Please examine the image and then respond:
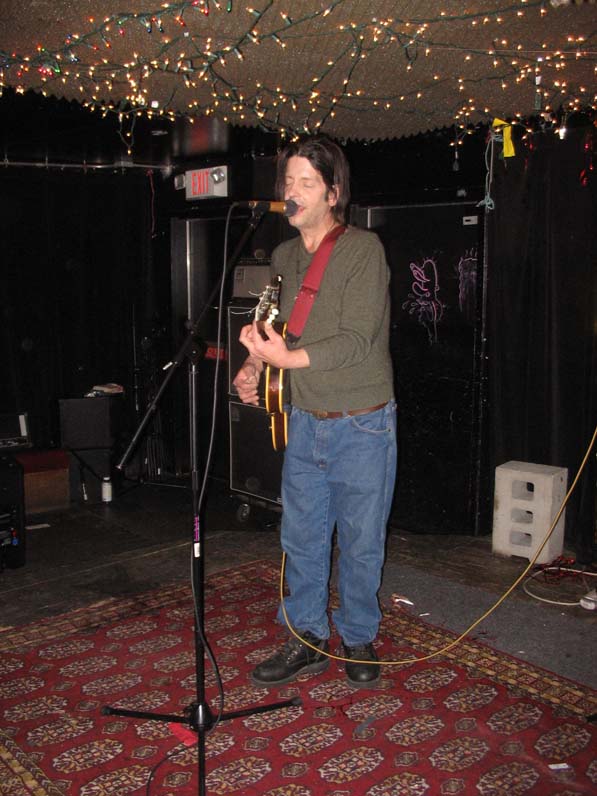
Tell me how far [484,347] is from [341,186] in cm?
194

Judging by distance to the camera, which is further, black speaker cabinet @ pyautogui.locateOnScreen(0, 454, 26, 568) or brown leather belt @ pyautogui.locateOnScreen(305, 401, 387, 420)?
black speaker cabinet @ pyautogui.locateOnScreen(0, 454, 26, 568)

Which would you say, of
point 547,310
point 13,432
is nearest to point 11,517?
point 13,432

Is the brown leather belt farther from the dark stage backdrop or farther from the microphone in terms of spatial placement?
the dark stage backdrop

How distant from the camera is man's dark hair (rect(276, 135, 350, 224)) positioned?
2395 millimetres

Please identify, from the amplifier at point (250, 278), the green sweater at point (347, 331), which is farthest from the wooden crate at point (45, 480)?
the green sweater at point (347, 331)

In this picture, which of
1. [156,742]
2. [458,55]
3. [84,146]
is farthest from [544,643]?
[84,146]

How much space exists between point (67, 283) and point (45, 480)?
1.44 meters

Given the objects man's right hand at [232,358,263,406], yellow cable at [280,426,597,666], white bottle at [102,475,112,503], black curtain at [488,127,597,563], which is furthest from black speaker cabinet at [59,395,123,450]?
man's right hand at [232,358,263,406]

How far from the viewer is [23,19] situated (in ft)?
9.42

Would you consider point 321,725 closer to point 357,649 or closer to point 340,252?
point 357,649

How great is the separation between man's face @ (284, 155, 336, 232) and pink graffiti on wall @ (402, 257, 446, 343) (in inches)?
77.4

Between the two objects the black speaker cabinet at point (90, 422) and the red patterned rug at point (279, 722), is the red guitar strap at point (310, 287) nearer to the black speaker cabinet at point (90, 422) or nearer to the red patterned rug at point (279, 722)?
the red patterned rug at point (279, 722)

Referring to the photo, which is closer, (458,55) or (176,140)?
(458,55)

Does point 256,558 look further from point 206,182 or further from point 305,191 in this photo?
point 206,182
